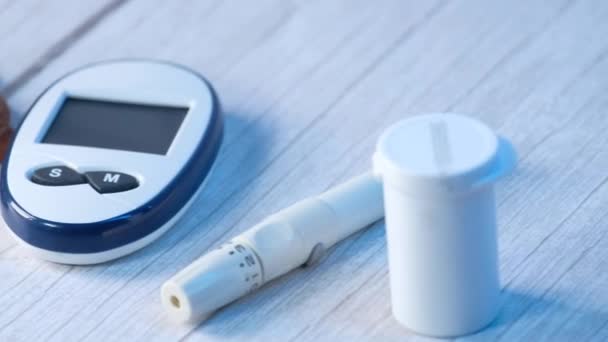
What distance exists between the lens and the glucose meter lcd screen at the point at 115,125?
0.74 metres

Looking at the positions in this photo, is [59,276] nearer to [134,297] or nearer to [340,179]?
[134,297]

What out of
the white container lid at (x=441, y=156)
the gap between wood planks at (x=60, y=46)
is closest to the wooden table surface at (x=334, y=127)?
the gap between wood planks at (x=60, y=46)

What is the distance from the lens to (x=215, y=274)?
2.06ft

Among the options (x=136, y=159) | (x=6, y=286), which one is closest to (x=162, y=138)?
(x=136, y=159)

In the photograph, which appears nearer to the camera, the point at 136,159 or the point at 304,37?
the point at 136,159

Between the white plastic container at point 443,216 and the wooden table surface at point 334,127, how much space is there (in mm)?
25

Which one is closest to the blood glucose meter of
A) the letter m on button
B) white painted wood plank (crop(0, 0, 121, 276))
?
the letter m on button

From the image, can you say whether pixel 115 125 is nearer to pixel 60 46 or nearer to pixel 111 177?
pixel 111 177

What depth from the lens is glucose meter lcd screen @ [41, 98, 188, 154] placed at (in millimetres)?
737

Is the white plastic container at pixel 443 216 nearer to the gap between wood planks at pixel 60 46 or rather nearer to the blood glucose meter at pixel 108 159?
the blood glucose meter at pixel 108 159

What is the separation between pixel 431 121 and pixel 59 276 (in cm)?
26

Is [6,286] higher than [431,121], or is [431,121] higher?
[431,121]

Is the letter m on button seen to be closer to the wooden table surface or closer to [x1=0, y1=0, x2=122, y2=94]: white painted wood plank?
the wooden table surface

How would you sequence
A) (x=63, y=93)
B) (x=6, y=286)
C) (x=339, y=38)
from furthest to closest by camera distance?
(x=339, y=38), (x=63, y=93), (x=6, y=286)
